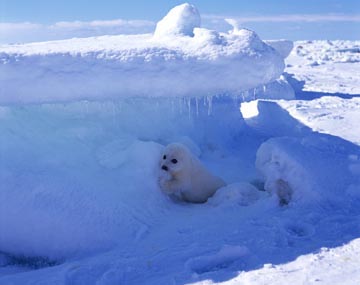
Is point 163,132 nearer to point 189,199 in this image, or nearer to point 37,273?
point 189,199

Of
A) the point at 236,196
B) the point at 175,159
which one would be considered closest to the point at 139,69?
the point at 175,159

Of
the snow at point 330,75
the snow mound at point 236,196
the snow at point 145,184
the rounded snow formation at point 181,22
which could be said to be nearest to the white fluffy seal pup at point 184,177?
the snow at point 145,184

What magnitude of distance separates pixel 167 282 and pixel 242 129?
504cm

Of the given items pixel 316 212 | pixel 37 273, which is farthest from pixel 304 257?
pixel 37 273

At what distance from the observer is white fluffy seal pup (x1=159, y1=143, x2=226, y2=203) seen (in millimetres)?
4684

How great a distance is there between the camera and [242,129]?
306 inches

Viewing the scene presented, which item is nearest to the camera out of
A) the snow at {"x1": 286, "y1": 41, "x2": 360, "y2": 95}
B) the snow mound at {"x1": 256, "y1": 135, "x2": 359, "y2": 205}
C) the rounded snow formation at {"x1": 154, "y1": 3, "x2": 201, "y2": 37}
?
the snow mound at {"x1": 256, "y1": 135, "x2": 359, "y2": 205}

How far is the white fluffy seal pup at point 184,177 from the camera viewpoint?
468cm

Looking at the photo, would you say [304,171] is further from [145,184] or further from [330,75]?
[330,75]

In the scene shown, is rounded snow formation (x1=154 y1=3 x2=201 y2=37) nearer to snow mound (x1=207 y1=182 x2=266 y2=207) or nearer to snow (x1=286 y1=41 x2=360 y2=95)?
snow mound (x1=207 y1=182 x2=266 y2=207)

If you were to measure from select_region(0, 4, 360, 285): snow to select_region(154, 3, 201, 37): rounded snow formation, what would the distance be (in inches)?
1.3

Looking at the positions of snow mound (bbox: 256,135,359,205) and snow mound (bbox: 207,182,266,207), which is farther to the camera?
snow mound (bbox: 207,182,266,207)

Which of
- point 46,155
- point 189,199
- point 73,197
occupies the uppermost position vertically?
point 46,155

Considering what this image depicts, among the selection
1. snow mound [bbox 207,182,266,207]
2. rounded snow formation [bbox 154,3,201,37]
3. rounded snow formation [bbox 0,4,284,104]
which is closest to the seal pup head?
snow mound [bbox 207,182,266,207]
